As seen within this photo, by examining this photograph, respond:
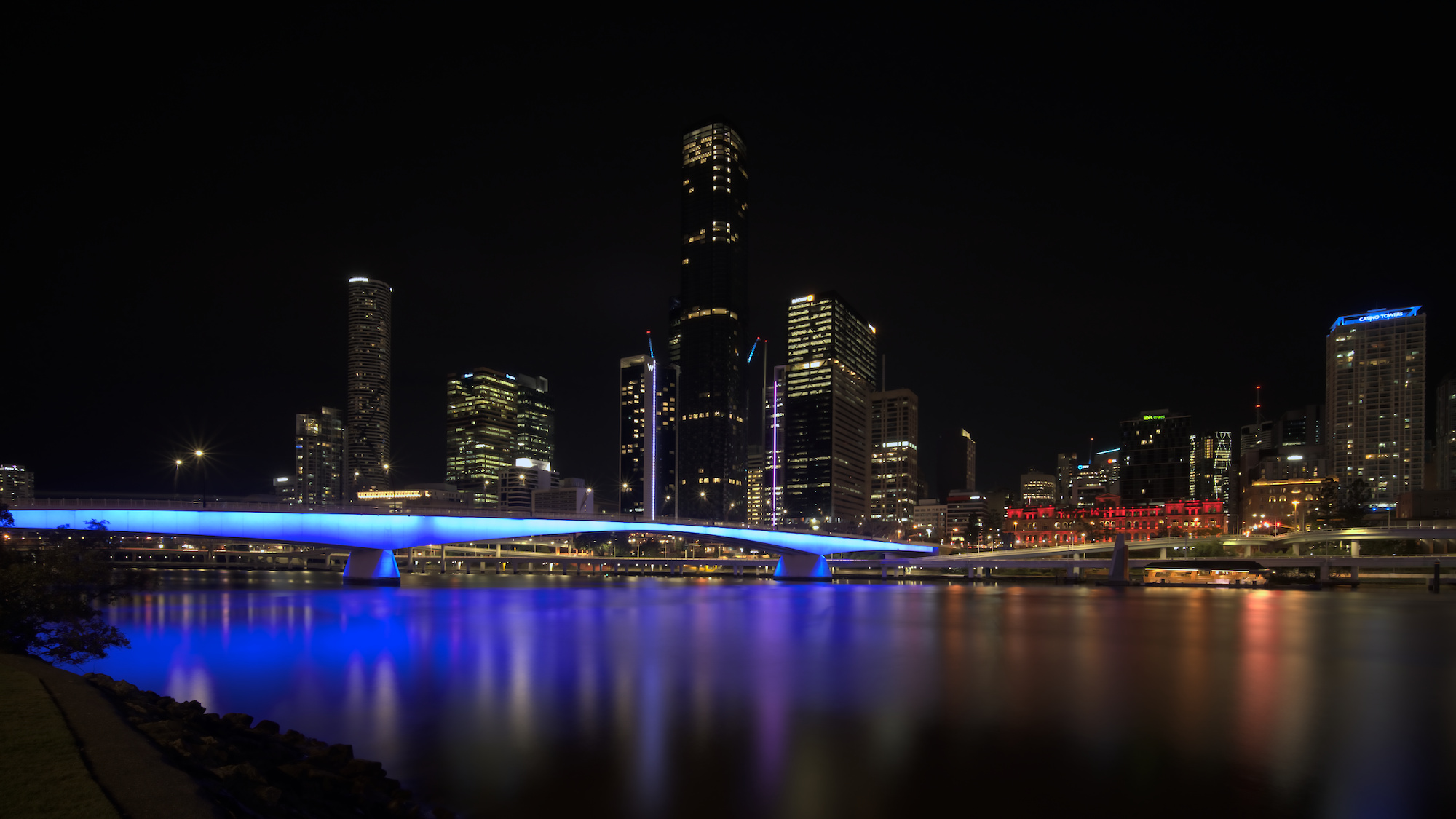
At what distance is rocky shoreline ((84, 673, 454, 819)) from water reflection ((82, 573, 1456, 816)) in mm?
1253

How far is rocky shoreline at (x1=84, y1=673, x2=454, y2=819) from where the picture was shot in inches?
430

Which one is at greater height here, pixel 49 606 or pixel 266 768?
pixel 49 606

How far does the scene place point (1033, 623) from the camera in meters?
48.8

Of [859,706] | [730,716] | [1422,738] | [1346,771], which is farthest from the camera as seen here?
[859,706]

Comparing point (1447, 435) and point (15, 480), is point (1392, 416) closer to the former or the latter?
point (1447, 435)

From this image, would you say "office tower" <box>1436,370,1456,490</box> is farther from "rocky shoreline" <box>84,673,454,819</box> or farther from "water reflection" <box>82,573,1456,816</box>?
"rocky shoreline" <box>84,673,454,819</box>

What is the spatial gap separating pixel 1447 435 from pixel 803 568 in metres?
169

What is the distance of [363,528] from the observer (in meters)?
69.7

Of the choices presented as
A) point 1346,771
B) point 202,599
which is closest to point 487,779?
point 1346,771

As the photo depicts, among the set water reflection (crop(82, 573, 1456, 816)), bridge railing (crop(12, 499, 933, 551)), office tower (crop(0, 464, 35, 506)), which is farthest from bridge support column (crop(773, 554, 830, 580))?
office tower (crop(0, 464, 35, 506))

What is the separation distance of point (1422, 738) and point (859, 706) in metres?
13.9

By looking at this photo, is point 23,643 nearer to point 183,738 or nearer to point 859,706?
point 183,738

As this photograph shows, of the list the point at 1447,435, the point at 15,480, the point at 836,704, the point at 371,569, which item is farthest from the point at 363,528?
the point at 1447,435

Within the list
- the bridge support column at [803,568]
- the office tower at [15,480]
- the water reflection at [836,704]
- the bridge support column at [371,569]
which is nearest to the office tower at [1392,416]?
the bridge support column at [803,568]
